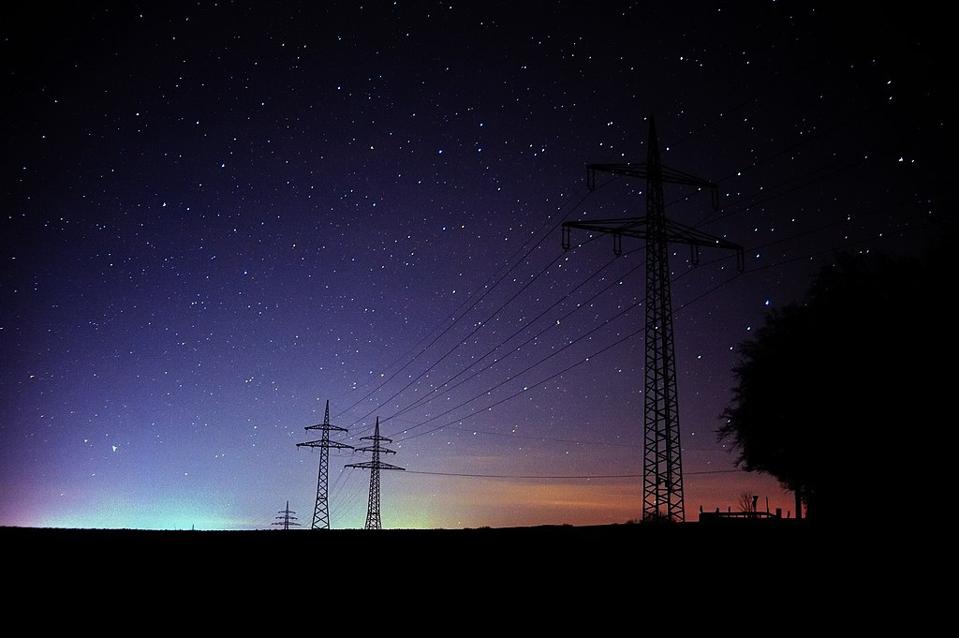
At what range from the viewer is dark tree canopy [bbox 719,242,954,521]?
24688mm

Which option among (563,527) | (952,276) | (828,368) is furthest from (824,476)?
(563,527)

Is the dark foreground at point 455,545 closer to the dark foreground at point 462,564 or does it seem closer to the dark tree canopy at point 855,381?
the dark foreground at point 462,564

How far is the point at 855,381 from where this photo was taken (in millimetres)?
26078

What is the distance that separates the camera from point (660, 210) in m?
26.3

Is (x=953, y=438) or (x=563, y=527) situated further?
(x=953, y=438)

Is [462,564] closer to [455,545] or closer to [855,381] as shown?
[455,545]

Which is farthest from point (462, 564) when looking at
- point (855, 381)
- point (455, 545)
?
point (855, 381)

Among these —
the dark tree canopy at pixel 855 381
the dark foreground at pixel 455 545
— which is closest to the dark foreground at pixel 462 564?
the dark foreground at pixel 455 545

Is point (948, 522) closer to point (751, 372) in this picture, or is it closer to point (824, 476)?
point (824, 476)

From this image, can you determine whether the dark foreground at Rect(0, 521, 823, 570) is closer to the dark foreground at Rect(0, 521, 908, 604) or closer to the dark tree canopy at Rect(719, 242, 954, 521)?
the dark foreground at Rect(0, 521, 908, 604)

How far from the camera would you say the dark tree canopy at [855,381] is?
24688 millimetres

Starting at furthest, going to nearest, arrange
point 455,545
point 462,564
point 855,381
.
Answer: point 855,381, point 455,545, point 462,564

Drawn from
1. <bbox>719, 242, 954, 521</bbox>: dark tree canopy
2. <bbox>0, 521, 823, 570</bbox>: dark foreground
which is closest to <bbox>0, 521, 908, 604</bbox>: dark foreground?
<bbox>0, 521, 823, 570</bbox>: dark foreground

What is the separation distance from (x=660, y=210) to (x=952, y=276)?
11.5 m
